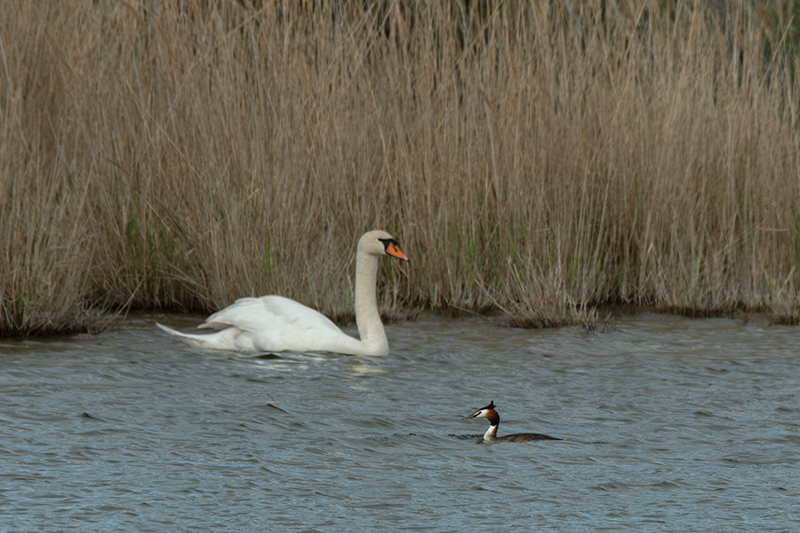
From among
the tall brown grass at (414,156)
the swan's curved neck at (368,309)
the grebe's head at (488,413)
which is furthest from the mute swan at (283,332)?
the grebe's head at (488,413)

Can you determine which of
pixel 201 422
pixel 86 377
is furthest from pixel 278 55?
pixel 201 422

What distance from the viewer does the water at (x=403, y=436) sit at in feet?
13.7

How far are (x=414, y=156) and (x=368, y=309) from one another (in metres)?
1.95

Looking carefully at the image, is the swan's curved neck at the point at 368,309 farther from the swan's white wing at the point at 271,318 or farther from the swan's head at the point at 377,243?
the swan's white wing at the point at 271,318

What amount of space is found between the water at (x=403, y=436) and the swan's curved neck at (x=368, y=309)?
10cm

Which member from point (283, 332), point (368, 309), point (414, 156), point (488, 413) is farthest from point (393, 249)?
point (488, 413)

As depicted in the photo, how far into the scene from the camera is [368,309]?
738 centimetres

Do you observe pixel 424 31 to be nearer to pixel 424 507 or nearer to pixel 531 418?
pixel 531 418

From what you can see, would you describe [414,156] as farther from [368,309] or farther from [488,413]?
[488,413]

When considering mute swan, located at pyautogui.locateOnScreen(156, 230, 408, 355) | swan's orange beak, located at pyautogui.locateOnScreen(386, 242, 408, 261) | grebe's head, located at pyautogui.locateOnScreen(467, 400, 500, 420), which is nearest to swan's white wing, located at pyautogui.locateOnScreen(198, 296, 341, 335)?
mute swan, located at pyautogui.locateOnScreen(156, 230, 408, 355)

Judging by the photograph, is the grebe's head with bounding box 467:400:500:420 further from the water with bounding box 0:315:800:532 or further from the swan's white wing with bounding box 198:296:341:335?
the swan's white wing with bounding box 198:296:341:335

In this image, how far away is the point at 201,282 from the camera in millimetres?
8641

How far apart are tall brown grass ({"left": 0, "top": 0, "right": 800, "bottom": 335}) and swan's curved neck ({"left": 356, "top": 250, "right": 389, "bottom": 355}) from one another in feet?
2.46

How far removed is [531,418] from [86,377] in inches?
88.1
